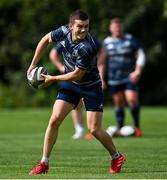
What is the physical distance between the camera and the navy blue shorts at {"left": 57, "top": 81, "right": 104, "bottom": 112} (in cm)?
1000

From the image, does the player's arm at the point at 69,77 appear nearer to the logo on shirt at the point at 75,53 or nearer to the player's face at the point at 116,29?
the logo on shirt at the point at 75,53

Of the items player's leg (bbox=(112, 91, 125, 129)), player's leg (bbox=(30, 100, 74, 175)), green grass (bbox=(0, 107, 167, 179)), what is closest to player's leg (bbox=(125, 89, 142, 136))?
player's leg (bbox=(112, 91, 125, 129))

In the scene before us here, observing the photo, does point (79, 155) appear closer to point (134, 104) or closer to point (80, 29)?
point (80, 29)

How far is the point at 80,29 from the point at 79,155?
10.0 ft

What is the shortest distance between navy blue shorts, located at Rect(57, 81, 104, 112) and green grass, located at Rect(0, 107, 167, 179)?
2.59 ft

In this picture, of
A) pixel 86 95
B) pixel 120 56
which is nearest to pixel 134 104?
pixel 120 56

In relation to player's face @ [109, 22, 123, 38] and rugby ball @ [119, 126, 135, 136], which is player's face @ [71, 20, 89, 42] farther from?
rugby ball @ [119, 126, 135, 136]

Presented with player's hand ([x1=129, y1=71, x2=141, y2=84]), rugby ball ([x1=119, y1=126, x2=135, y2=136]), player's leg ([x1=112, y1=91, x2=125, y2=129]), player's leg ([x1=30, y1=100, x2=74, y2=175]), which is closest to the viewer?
player's leg ([x1=30, y1=100, x2=74, y2=175])

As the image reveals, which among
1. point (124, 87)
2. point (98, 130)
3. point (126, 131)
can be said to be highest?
point (124, 87)

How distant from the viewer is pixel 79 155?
12.2 m

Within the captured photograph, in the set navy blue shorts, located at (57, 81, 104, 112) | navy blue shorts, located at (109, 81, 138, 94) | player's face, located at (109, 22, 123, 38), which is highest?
player's face, located at (109, 22, 123, 38)

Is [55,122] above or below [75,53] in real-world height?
Result: below

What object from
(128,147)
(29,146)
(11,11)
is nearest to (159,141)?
(128,147)

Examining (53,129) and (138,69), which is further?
(138,69)
